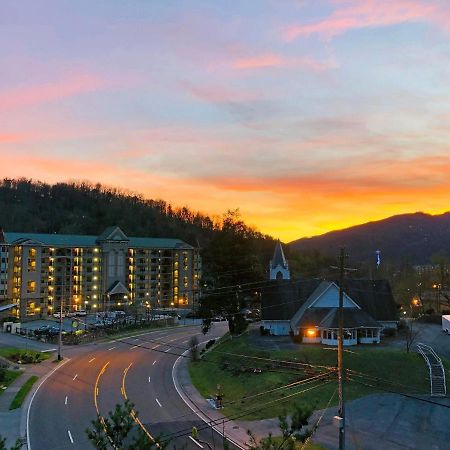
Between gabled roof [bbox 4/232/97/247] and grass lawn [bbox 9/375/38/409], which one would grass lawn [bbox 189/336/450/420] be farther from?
gabled roof [bbox 4/232/97/247]

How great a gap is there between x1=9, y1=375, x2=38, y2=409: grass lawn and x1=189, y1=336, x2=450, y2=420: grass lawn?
15204 mm

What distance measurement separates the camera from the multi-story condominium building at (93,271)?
10238 centimetres

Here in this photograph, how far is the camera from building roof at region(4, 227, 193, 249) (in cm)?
10406

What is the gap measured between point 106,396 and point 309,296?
29787 mm

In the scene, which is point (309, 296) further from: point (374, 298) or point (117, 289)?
point (117, 289)

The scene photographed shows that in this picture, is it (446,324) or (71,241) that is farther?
(71,241)

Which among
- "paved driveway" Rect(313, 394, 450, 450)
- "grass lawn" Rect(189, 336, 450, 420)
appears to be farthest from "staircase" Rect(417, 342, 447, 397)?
"paved driveway" Rect(313, 394, 450, 450)

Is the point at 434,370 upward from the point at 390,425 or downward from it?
upward

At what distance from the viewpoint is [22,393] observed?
41.5 m

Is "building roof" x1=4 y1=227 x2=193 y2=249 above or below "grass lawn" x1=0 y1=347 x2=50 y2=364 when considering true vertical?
above

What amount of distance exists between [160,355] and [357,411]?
102 ft

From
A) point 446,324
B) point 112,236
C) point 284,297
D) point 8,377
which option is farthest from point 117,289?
point 446,324

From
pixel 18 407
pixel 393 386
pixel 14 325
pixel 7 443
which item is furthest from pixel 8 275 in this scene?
pixel 393 386

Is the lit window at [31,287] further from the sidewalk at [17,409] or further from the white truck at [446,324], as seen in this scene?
the white truck at [446,324]
